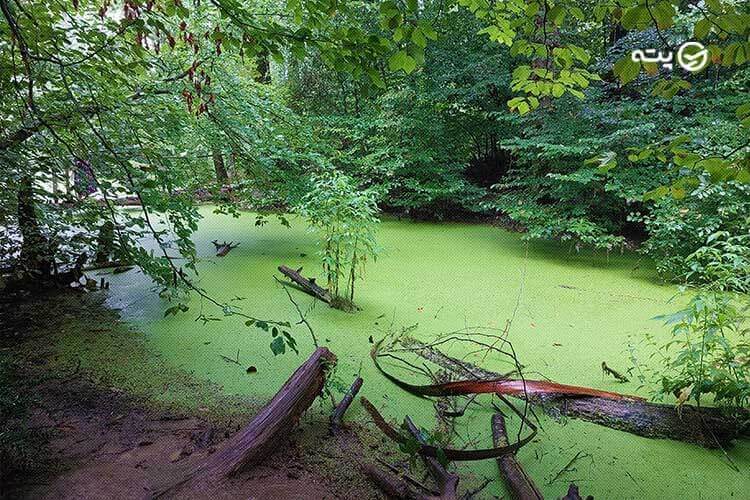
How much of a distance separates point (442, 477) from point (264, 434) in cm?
59

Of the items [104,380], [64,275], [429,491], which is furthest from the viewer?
[64,275]

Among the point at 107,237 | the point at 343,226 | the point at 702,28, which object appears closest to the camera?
the point at 702,28

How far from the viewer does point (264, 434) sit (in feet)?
→ 4.46

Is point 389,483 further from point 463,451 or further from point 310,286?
point 310,286

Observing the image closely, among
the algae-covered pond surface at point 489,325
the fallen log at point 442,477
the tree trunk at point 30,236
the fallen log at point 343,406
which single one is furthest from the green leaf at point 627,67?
the tree trunk at point 30,236

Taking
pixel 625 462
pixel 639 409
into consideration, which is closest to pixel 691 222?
pixel 639 409

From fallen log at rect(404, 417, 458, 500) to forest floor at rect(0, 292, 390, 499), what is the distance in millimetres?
199

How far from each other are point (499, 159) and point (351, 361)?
5746mm

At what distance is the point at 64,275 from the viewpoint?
3098 millimetres

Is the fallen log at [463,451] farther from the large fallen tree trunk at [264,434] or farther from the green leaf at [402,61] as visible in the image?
the green leaf at [402,61]

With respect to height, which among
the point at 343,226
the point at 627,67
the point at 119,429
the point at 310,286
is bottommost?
the point at 119,429

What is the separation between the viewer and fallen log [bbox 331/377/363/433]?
62.4 inches

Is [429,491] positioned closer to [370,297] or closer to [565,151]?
[370,297]

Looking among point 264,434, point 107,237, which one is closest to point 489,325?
point 264,434
